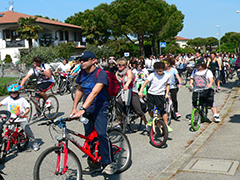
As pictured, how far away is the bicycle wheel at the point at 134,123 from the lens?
7.43 metres

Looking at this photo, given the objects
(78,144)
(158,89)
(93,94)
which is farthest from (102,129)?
(158,89)

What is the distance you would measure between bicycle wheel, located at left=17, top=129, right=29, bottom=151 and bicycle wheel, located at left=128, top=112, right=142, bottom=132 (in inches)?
94.5

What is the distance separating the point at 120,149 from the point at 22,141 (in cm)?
240

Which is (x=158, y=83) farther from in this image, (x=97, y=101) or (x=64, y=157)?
(x=64, y=157)

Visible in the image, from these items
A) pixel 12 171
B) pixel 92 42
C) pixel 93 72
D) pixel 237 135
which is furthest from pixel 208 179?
pixel 92 42

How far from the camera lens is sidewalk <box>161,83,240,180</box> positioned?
179 inches

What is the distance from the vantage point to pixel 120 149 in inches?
188

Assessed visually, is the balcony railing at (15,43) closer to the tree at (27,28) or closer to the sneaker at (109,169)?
the tree at (27,28)

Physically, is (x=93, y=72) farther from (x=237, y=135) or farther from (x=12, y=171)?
(x=237, y=135)

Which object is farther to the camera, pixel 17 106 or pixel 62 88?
pixel 62 88

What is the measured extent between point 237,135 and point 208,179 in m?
2.68

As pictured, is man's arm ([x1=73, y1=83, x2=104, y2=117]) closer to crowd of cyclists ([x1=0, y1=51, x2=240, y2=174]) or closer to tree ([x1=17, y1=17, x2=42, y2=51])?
crowd of cyclists ([x1=0, y1=51, x2=240, y2=174])

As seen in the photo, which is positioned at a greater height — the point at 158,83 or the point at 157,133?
the point at 158,83

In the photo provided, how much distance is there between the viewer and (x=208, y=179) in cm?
435
